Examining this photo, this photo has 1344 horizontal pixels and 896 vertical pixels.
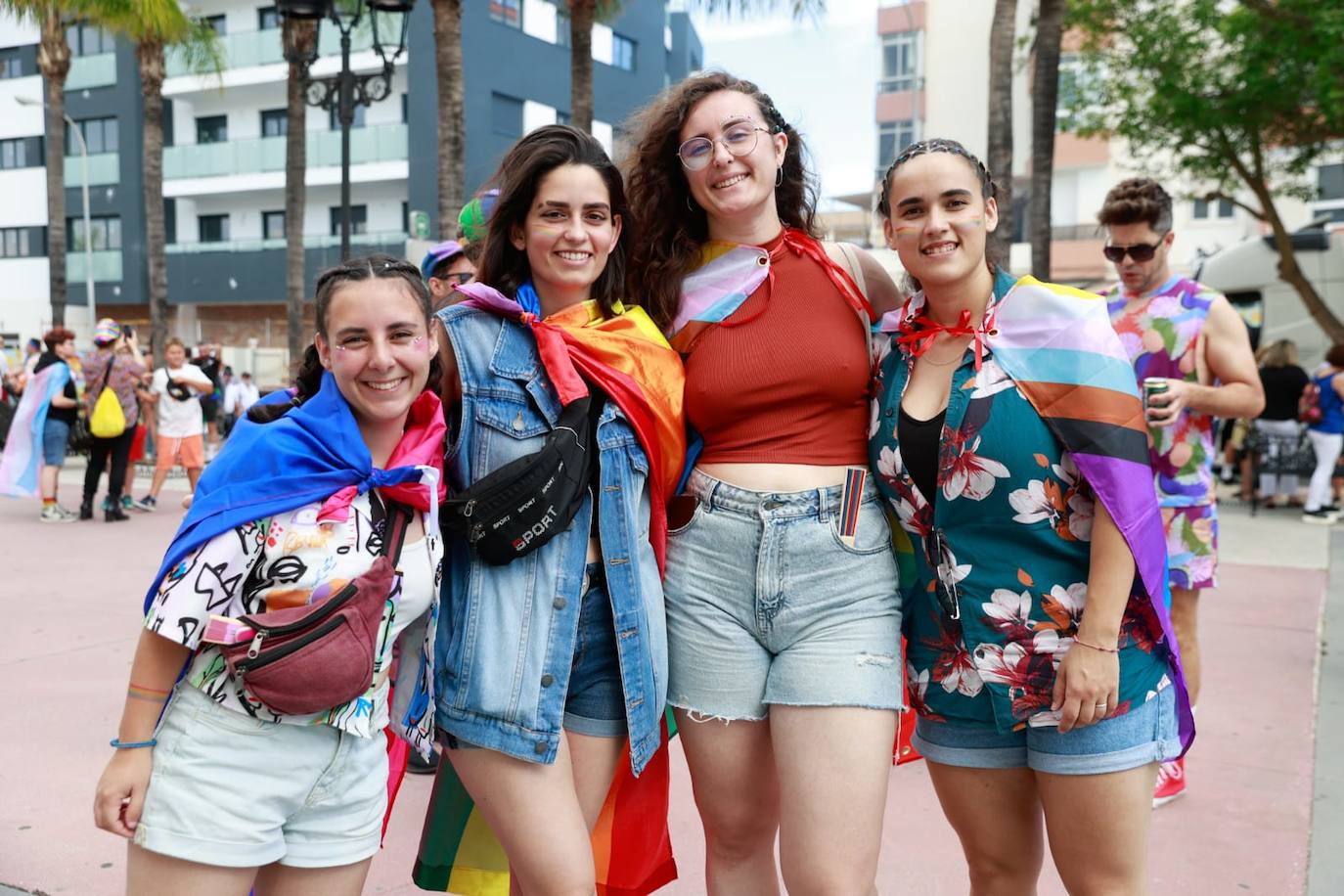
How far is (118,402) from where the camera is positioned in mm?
10836

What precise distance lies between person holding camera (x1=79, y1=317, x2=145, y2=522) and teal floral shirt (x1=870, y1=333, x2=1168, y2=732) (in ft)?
34.0

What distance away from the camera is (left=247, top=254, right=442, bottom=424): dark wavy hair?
7.54 ft

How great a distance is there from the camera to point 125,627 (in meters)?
6.72

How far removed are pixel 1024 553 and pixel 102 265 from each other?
3852cm

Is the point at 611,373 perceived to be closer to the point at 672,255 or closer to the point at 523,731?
the point at 672,255

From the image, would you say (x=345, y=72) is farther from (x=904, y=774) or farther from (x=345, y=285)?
(x=345, y=285)

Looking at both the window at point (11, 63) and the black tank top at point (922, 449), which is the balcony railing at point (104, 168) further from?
the black tank top at point (922, 449)

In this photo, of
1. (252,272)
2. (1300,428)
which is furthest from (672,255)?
(252,272)

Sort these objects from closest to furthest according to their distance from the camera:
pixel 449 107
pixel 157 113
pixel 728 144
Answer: pixel 728 144
pixel 449 107
pixel 157 113

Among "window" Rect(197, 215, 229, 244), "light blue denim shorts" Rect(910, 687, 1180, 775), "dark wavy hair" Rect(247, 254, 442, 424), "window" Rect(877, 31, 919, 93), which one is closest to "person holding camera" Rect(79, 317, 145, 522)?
"dark wavy hair" Rect(247, 254, 442, 424)

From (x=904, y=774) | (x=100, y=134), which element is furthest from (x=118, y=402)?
(x=100, y=134)

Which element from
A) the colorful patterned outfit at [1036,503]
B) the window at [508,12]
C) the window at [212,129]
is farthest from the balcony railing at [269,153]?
the colorful patterned outfit at [1036,503]

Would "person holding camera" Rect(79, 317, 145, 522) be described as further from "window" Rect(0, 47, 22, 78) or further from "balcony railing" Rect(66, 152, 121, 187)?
"window" Rect(0, 47, 22, 78)

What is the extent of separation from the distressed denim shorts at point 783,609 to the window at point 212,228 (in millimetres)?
35245
